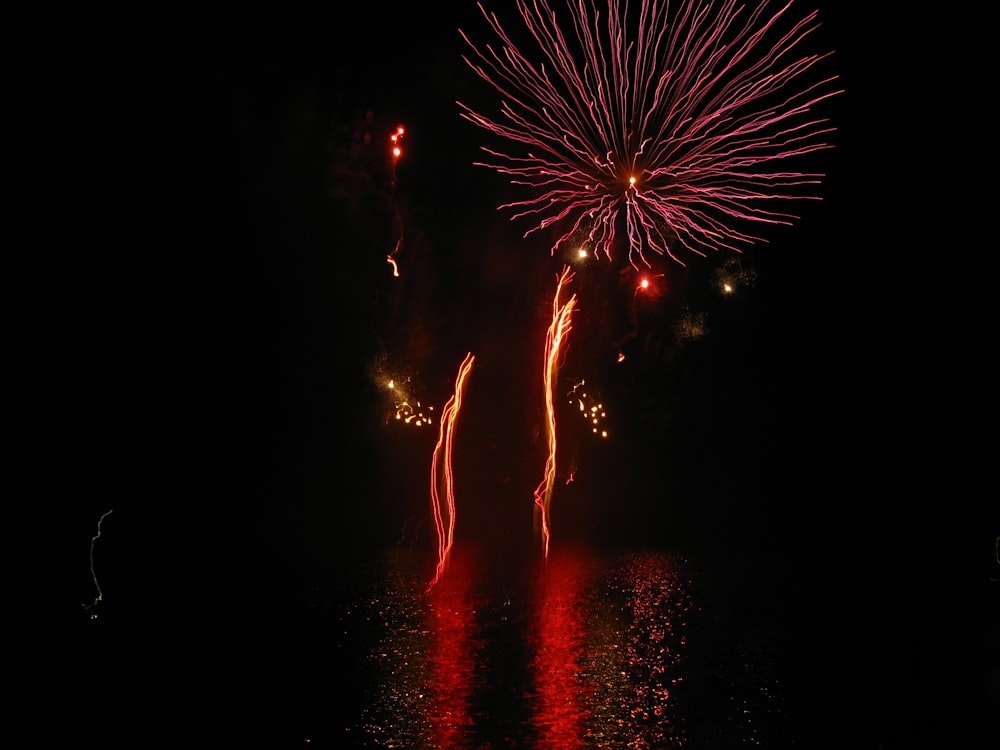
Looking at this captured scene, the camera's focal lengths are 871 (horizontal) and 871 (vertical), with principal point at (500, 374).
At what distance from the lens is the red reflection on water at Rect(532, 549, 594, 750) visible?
5957 mm

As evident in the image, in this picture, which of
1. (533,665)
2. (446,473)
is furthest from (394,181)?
(533,665)

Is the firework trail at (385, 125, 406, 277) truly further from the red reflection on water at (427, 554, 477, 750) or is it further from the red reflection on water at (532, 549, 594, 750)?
the red reflection on water at (532, 549, 594, 750)

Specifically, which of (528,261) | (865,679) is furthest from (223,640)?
(528,261)

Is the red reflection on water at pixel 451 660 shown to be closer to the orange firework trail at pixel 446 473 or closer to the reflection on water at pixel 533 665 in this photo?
the reflection on water at pixel 533 665

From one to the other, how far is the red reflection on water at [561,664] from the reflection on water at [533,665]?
14mm

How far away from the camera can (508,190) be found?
19016mm

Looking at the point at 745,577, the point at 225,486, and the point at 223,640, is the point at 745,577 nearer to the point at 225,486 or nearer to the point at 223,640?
the point at 223,640

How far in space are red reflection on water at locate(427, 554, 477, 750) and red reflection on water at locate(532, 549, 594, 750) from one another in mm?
565

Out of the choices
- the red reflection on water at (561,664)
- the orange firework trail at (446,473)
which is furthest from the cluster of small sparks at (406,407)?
the red reflection on water at (561,664)

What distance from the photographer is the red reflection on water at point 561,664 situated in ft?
19.5

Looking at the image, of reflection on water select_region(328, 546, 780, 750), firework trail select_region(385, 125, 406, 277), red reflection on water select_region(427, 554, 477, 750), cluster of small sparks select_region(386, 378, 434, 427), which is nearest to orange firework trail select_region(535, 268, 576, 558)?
reflection on water select_region(328, 546, 780, 750)

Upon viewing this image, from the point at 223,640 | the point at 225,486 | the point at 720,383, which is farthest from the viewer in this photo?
the point at 720,383

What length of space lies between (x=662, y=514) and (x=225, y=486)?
10800 mm

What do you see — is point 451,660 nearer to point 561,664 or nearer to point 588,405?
point 561,664
